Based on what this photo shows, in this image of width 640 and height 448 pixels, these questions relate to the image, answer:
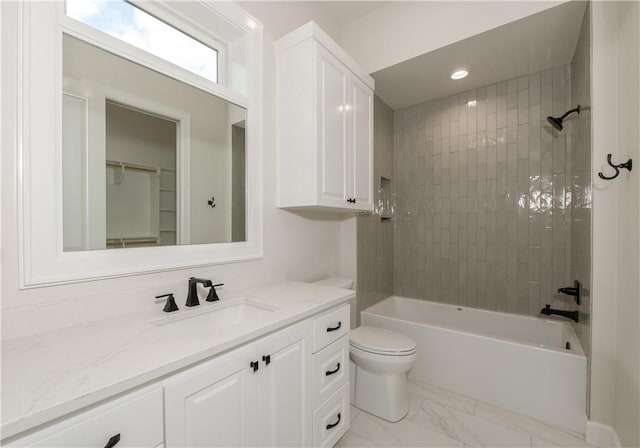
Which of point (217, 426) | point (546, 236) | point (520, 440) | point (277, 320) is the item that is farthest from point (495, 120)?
point (217, 426)

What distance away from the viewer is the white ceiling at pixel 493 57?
6.03 feet

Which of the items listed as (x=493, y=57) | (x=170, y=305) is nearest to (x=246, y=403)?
(x=170, y=305)

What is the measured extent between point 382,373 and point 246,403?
3.76ft

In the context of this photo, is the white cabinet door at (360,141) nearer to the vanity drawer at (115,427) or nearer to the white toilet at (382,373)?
the white toilet at (382,373)

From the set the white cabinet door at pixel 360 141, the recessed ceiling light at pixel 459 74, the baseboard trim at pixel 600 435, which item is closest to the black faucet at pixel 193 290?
the white cabinet door at pixel 360 141

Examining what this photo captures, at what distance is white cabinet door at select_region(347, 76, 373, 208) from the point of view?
2.00m

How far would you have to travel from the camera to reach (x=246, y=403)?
1013 millimetres

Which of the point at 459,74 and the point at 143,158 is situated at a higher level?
the point at 459,74

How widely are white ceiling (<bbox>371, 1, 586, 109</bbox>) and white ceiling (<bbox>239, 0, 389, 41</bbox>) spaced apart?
1.76ft

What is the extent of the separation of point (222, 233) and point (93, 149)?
673 mm

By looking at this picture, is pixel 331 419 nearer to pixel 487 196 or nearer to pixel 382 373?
pixel 382 373

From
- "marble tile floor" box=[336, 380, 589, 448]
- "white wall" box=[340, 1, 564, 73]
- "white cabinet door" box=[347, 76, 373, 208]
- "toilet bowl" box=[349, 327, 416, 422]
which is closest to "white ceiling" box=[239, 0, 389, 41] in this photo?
"white wall" box=[340, 1, 564, 73]

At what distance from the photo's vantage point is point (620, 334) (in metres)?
1.48

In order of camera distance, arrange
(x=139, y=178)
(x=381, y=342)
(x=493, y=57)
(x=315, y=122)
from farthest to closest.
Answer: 1. (x=493, y=57)
2. (x=381, y=342)
3. (x=315, y=122)
4. (x=139, y=178)
